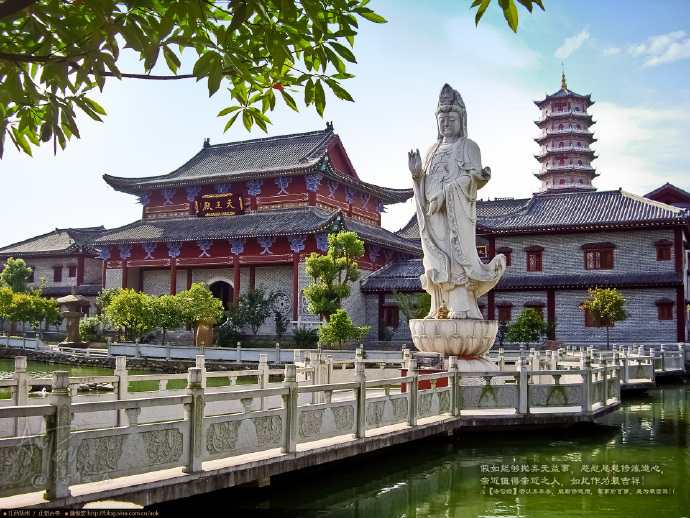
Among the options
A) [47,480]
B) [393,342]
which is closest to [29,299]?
[393,342]

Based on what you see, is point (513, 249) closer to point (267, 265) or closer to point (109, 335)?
point (267, 265)

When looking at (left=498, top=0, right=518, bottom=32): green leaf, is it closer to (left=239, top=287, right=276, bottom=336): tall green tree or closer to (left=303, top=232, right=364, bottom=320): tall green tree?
(left=303, top=232, right=364, bottom=320): tall green tree

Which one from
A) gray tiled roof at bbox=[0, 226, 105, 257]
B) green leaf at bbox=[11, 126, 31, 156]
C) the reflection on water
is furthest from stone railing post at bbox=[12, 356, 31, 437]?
Answer: gray tiled roof at bbox=[0, 226, 105, 257]

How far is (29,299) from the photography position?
3653 cm

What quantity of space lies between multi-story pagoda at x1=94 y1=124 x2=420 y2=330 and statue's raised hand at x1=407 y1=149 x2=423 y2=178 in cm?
1833

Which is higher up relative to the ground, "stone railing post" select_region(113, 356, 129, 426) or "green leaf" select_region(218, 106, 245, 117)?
"green leaf" select_region(218, 106, 245, 117)

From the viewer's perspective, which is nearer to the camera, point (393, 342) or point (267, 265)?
point (393, 342)

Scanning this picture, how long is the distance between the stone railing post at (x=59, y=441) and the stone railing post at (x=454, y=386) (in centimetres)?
684

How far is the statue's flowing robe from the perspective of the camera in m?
13.0

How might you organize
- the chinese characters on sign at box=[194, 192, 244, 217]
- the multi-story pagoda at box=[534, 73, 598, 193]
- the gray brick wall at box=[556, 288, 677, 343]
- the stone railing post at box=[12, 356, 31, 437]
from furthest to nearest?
1. the multi-story pagoda at box=[534, 73, 598, 193]
2. the chinese characters on sign at box=[194, 192, 244, 217]
3. the gray brick wall at box=[556, 288, 677, 343]
4. the stone railing post at box=[12, 356, 31, 437]

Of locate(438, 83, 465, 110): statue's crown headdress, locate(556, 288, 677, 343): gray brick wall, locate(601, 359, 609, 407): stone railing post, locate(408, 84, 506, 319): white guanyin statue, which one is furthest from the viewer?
locate(556, 288, 677, 343): gray brick wall

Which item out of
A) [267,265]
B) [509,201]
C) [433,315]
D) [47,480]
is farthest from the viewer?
[509,201]

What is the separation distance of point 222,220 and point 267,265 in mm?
3633

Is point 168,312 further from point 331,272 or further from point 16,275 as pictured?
point 16,275
